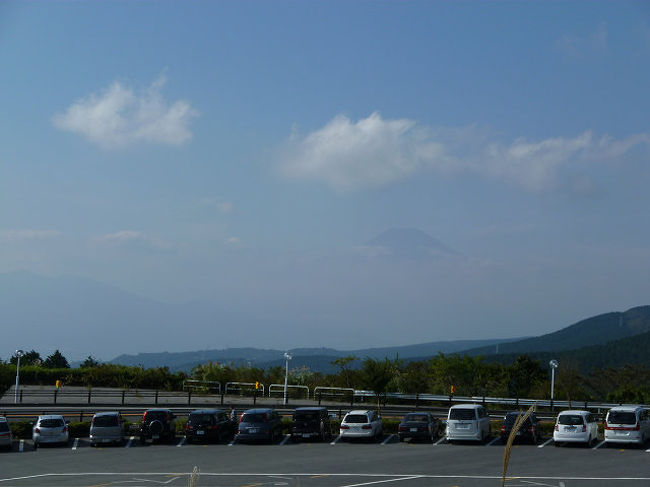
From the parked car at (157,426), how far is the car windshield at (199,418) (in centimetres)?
107

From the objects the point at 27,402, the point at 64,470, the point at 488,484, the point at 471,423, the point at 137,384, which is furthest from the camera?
the point at 137,384

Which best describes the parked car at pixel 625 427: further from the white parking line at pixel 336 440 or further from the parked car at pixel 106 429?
the parked car at pixel 106 429

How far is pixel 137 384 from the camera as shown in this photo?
6512cm

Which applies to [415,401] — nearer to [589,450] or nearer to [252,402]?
[252,402]

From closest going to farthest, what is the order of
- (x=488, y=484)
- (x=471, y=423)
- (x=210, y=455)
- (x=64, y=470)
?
1. (x=488, y=484)
2. (x=64, y=470)
3. (x=210, y=455)
4. (x=471, y=423)

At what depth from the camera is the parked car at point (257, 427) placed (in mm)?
35031

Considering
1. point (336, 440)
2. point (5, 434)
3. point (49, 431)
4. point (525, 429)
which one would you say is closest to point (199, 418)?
point (336, 440)

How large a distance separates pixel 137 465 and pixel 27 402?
86.7 ft

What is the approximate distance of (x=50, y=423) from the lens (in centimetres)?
3459

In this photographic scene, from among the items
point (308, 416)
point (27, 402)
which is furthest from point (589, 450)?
point (27, 402)

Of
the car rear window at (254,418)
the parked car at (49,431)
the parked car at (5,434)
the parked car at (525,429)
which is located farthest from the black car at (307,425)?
the parked car at (5,434)

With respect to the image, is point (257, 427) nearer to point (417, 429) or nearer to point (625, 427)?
point (417, 429)

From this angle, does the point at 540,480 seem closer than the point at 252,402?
Yes

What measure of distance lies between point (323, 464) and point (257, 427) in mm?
7150
